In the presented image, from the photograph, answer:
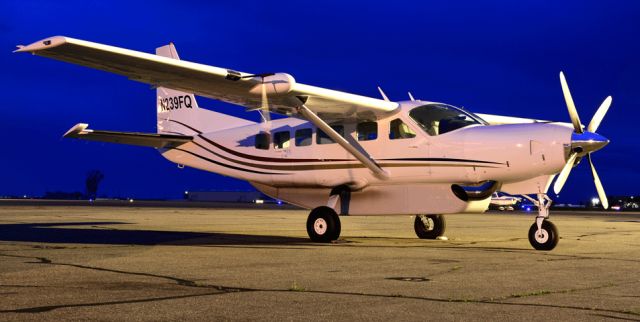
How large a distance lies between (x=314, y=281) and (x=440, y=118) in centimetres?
768

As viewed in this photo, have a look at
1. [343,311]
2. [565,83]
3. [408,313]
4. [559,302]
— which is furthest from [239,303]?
[565,83]

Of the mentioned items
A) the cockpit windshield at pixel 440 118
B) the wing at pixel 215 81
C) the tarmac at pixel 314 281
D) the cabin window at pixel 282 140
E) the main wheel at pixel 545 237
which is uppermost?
the wing at pixel 215 81

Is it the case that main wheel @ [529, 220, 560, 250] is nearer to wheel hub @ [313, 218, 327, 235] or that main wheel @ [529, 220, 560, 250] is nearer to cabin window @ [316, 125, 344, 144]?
wheel hub @ [313, 218, 327, 235]

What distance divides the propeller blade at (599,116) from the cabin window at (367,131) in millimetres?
4530

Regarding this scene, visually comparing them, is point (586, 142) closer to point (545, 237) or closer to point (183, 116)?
point (545, 237)

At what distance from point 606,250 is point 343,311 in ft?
29.4

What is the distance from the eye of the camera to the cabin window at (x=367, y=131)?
1574cm

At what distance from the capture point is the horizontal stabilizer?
16.2 meters

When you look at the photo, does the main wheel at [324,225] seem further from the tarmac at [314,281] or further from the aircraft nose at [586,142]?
the aircraft nose at [586,142]

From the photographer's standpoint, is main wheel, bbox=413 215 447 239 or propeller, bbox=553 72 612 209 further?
main wheel, bbox=413 215 447 239

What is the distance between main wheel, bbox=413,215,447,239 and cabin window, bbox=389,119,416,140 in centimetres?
267

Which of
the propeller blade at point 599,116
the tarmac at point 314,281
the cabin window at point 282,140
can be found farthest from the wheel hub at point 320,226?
the propeller blade at point 599,116

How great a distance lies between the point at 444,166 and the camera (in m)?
14.5

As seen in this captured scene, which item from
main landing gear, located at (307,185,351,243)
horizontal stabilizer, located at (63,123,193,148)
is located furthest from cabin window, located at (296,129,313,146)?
horizontal stabilizer, located at (63,123,193,148)
